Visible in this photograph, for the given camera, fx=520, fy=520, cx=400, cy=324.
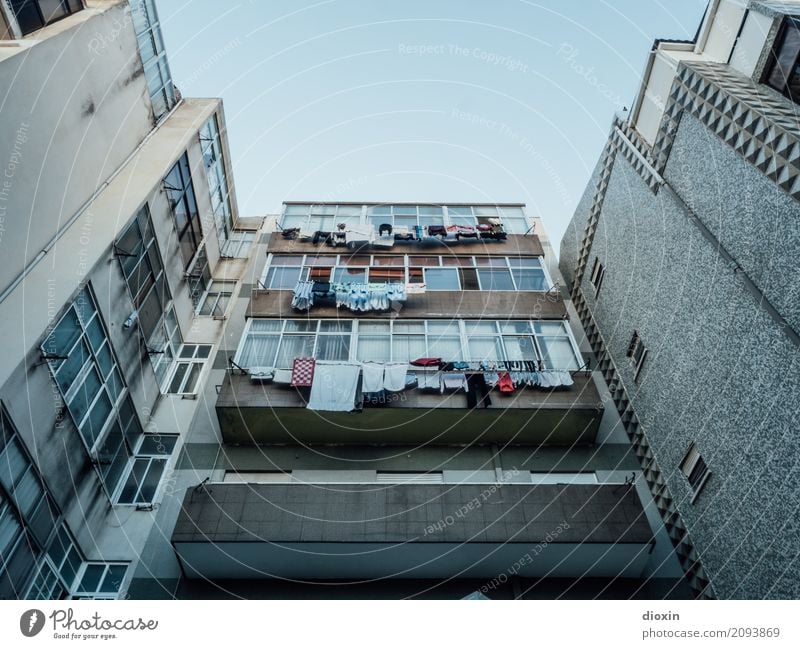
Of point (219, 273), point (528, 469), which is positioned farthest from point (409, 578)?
point (219, 273)

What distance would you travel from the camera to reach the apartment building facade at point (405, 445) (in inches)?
566

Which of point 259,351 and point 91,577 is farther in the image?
point 259,351

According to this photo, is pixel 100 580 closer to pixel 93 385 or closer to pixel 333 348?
pixel 93 385

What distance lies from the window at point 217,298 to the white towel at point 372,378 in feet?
35.3

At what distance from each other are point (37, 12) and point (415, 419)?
16.8m

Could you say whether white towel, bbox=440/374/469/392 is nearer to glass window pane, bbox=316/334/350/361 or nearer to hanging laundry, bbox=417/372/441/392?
hanging laundry, bbox=417/372/441/392

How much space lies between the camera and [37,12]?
15328 millimetres

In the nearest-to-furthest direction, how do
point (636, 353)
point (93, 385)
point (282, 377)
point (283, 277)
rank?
point (93, 385)
point (282, 377)
point (636, 353)
point (283, 277)

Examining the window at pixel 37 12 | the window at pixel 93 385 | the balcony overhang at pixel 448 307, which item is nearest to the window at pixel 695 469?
the balcony overhang at pixel 448 307

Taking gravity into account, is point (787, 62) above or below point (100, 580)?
above

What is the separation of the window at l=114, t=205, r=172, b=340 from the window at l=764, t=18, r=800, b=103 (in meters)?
19.5

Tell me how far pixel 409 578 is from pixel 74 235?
14.2m

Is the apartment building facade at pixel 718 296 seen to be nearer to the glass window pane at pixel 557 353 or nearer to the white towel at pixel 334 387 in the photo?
the glass window pane at pixel 557 353
